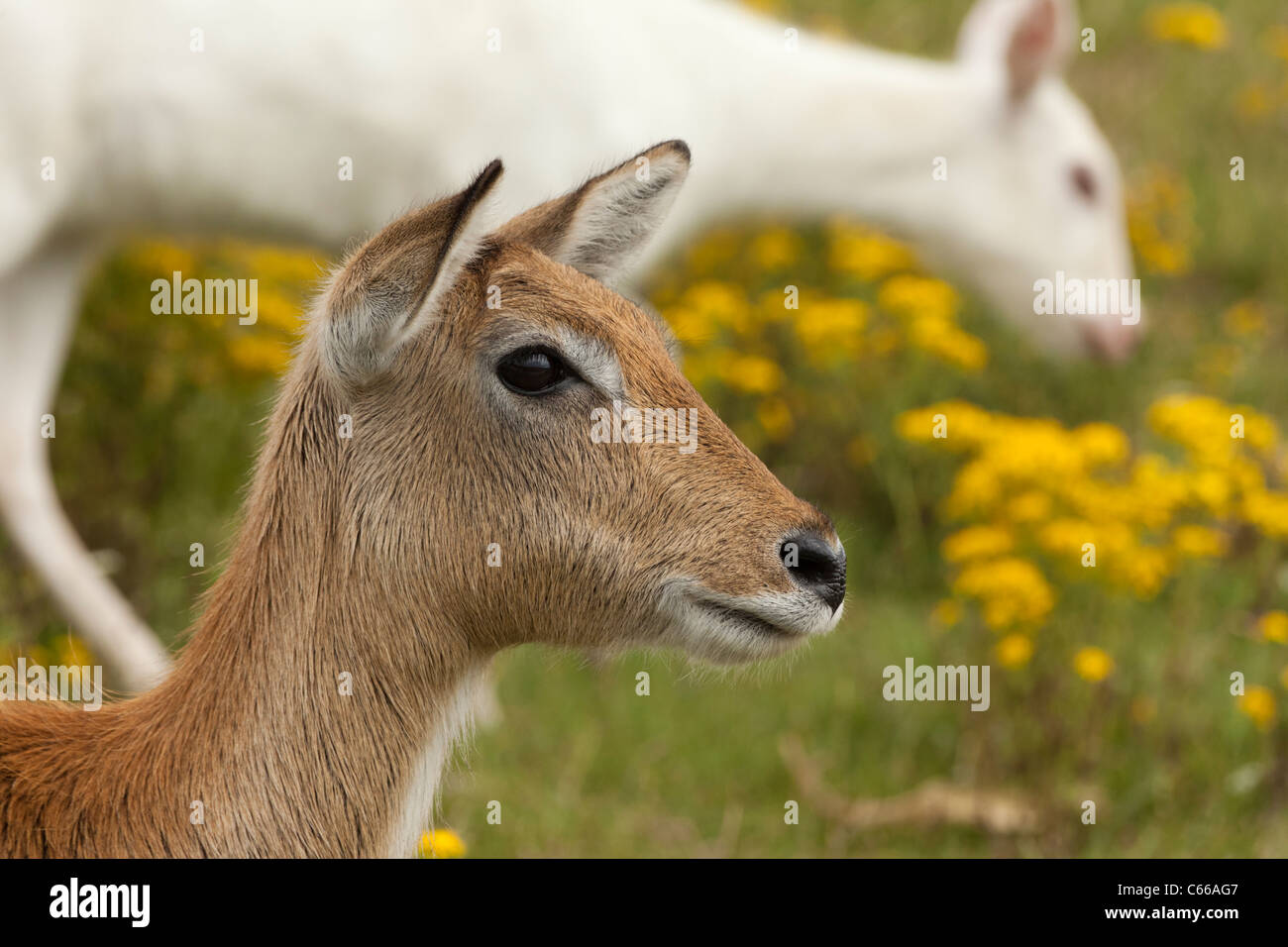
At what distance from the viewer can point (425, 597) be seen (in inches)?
120

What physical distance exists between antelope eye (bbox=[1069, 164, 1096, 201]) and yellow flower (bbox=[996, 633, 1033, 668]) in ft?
10.5

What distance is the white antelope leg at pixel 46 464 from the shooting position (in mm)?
5645

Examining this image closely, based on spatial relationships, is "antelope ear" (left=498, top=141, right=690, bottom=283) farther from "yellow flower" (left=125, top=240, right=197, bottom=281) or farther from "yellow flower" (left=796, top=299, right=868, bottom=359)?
"yellow flower" (left=125, top=240, right=197, bottom=281)

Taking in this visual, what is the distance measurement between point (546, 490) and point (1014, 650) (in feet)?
7.75

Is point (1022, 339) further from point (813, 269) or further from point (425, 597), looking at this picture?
point (425, 597)

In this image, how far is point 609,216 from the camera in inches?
135

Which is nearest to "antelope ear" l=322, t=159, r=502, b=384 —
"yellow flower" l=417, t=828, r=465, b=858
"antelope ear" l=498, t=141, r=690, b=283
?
"antelope ear" l=498, t=141, r=690, b=283

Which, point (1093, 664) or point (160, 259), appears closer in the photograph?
point (1093, 664)

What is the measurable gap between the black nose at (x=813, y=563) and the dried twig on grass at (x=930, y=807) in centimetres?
251

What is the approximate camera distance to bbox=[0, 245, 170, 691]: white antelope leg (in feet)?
18.5

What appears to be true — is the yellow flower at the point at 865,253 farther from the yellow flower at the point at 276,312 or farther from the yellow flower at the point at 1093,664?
the yellow flower at the point at 1093,664

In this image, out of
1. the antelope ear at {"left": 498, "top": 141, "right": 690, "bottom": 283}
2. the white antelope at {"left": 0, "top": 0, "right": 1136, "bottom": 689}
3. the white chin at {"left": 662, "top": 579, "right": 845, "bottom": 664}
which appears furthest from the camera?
the white antelope at {"left": 0, "top": 0, "right": 1136, "bottom": 689}

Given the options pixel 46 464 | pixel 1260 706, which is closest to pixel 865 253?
pixel 1260 706

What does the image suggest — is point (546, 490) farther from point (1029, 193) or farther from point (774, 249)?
point (1029, 193)
